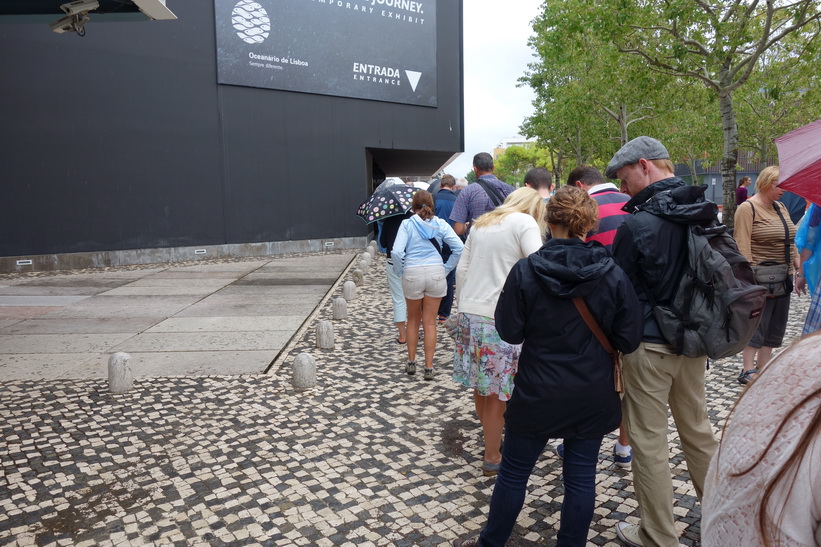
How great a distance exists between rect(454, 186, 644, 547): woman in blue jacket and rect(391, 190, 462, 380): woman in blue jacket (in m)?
3.04

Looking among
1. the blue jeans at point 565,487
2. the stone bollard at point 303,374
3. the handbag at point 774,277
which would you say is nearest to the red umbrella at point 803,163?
the blue jeans at point 565,487

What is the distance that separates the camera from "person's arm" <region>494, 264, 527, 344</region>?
285 centimetres

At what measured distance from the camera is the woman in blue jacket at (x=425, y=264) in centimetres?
596

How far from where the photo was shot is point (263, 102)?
1708cm

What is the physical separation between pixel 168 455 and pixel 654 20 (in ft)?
44.7

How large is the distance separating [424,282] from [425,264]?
0.19 metres

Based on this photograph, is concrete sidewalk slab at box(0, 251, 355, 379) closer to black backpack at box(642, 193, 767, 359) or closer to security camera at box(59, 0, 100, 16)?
security camera at box(59, 0, 100, 16)

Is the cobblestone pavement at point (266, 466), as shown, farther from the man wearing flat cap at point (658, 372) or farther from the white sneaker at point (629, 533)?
the man wearing flat cap at point (658, 372)

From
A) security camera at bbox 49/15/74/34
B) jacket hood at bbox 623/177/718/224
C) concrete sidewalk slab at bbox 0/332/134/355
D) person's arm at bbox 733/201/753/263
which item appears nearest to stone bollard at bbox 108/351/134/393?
concrete sidewalk slab at bbox 0/332/134/355

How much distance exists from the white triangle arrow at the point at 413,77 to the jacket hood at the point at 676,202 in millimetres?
17751

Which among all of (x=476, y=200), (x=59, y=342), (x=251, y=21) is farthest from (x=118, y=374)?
(x=251, y=21)

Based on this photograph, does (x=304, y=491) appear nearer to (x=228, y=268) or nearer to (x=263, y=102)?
(x=228, y=268)

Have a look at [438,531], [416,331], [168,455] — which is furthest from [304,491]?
[416,331]

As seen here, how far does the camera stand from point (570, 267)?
2740mm
